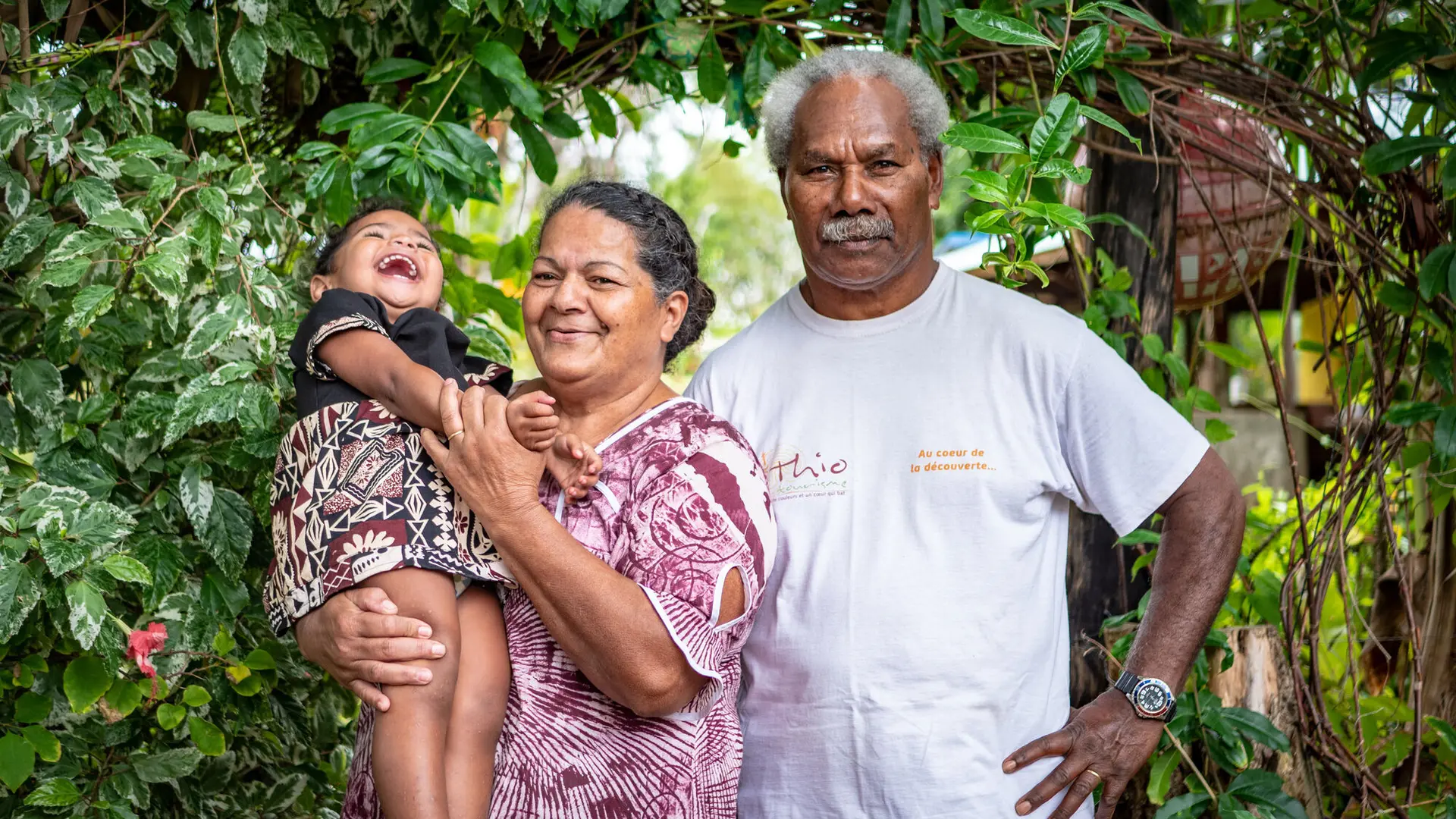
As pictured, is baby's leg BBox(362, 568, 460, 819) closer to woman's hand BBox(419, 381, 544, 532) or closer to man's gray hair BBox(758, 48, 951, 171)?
woman's hand BBox(419, 381, 544, 532)

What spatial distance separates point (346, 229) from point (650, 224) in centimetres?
68

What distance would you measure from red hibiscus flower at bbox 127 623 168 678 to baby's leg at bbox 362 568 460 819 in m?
0.62

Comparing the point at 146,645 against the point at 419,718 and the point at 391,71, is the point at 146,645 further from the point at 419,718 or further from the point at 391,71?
the point at 391,71

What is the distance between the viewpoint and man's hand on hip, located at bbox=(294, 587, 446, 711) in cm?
166

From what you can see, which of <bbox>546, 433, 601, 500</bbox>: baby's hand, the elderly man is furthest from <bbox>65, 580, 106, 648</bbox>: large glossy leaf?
the elderly man

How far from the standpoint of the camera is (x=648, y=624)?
1.57 meters

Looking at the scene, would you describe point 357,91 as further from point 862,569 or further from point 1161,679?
point 1161,679

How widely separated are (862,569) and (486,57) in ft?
4.02

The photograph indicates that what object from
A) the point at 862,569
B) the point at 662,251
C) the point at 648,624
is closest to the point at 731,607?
the point at 648,624

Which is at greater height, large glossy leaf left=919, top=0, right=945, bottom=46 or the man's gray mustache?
large glossy leaf left=919, top=0, right=945, bottom=46

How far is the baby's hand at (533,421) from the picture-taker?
1.60 metres

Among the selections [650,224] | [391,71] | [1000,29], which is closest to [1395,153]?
[1000,29]

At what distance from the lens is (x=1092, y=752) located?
6.24ft

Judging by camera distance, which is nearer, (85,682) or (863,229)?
(863,229)
